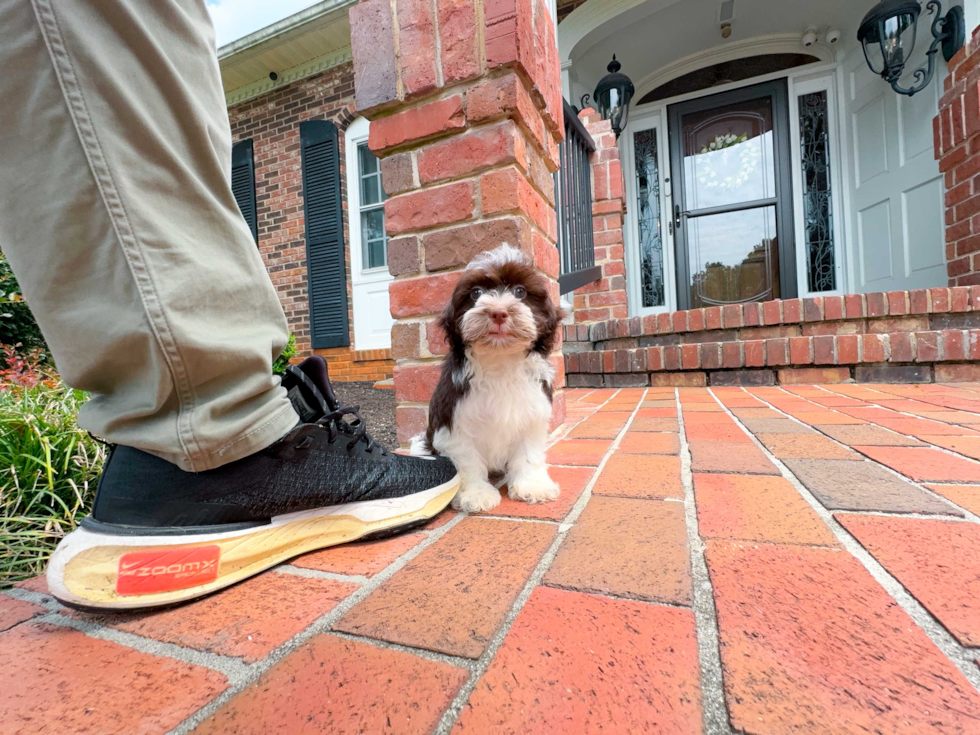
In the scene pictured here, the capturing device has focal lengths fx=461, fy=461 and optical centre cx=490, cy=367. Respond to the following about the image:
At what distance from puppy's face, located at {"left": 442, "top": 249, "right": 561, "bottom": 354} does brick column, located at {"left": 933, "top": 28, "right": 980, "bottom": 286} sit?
15.2 feet

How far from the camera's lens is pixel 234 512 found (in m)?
0.93

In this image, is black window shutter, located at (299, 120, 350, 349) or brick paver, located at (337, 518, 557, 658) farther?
black window shutter, located at (299, 120, 350, 349)

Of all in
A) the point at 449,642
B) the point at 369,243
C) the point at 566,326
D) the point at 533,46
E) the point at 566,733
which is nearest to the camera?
the point at 566,733

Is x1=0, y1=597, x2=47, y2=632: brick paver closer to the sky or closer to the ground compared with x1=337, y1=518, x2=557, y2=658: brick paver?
closer to the ground

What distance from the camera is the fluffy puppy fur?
55.2 inches

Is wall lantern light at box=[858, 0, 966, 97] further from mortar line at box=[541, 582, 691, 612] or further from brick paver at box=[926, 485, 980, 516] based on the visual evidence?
mortar line at box=[541, 582, 691, 612]

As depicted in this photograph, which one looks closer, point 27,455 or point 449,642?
point 449,642

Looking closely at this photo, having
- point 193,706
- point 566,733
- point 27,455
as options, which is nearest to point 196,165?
point 193,706

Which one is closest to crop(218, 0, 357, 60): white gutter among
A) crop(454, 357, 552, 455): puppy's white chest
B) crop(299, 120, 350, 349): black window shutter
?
crop(299, 120, 350, 349): black window shutter

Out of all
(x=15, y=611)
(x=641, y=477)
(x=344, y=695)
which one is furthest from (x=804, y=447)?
(x=15, y=611)

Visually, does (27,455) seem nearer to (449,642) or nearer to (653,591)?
(449,642)

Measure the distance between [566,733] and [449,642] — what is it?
0.22 metres

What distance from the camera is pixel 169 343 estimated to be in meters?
0.78

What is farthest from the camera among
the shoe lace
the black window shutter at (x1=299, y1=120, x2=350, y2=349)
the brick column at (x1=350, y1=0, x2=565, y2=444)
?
the black window shutter at (x1=299, y1=120, x2=350, y2=349)
